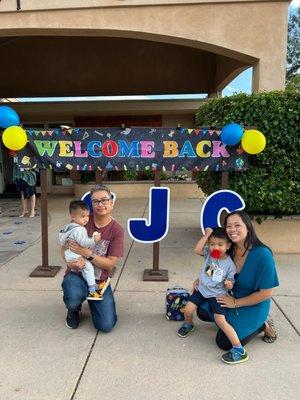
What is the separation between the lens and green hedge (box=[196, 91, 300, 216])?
17.1ft

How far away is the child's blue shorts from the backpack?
0.80ft

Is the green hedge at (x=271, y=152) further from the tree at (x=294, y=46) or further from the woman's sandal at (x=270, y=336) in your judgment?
the tree at (x=294, y=46)

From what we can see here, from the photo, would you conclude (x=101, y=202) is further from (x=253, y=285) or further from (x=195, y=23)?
(x=195, y=23)

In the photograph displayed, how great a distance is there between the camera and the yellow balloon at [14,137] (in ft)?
14.4

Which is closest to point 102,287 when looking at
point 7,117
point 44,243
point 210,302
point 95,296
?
point 95,296

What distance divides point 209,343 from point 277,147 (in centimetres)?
308

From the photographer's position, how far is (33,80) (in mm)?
13250

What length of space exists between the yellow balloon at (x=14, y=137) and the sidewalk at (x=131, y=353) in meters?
1.62

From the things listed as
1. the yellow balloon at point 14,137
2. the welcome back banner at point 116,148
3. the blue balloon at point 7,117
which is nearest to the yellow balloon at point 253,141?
the welcome back banner at point 116,148

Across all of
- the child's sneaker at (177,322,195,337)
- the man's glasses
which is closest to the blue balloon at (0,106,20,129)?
the man's glasses

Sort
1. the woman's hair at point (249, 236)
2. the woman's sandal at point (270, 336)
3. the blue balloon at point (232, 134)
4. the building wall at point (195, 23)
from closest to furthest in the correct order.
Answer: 1. the woman's hair at point (249, 236)
2. the woman's sandal at point (270, 336)
3. the blue balloon at point (232, 134)
4. the building wall at point (195, 23)

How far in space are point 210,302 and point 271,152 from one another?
2872 millimetres

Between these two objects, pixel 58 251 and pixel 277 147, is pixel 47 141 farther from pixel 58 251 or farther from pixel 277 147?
pixel 277 147

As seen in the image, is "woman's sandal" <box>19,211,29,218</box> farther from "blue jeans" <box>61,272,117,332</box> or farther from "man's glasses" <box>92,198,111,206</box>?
"man's glasses" <box>92,198,111,206</box>
